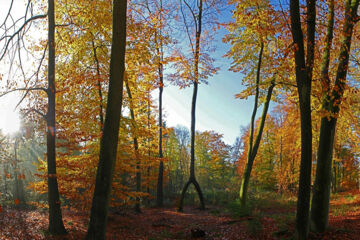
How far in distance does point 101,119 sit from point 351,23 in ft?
31.7

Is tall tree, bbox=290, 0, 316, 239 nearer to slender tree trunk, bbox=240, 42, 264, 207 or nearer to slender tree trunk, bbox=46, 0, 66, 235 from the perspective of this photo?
slender tree trunk, bbox=240, 42, 264, 207

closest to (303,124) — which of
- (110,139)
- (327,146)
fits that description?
(327,146)

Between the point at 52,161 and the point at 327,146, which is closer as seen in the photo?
the point at 327,146

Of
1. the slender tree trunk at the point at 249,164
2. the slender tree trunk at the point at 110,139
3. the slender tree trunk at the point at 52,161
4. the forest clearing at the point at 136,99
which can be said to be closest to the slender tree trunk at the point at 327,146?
the forest clearing at the point at 136,99

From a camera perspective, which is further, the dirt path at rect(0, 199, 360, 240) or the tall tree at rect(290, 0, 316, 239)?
the dirt path at rect(0, 199, 360, 240)

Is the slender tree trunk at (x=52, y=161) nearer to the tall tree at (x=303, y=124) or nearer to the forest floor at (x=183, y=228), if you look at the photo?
the forest floor at (x=183, y=228)

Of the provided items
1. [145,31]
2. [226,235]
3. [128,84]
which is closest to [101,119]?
[128,84]

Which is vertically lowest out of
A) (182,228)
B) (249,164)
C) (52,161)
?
(182,228)

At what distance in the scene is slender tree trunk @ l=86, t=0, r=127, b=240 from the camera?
15.7ft

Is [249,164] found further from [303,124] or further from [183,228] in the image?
[303,124]

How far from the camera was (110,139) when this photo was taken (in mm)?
4910

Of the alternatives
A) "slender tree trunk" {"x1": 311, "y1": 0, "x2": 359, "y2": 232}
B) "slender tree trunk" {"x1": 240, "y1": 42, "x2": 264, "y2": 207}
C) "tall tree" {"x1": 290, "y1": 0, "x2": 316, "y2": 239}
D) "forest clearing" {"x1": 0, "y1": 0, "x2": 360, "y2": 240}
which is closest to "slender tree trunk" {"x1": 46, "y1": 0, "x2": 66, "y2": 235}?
"forest clearing" {"x1": 0, "y1": 0, "x2": 360, "y2": 240}

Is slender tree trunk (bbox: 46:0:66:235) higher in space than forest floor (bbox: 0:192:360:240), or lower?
higher

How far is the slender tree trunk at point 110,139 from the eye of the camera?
4.79 meters
